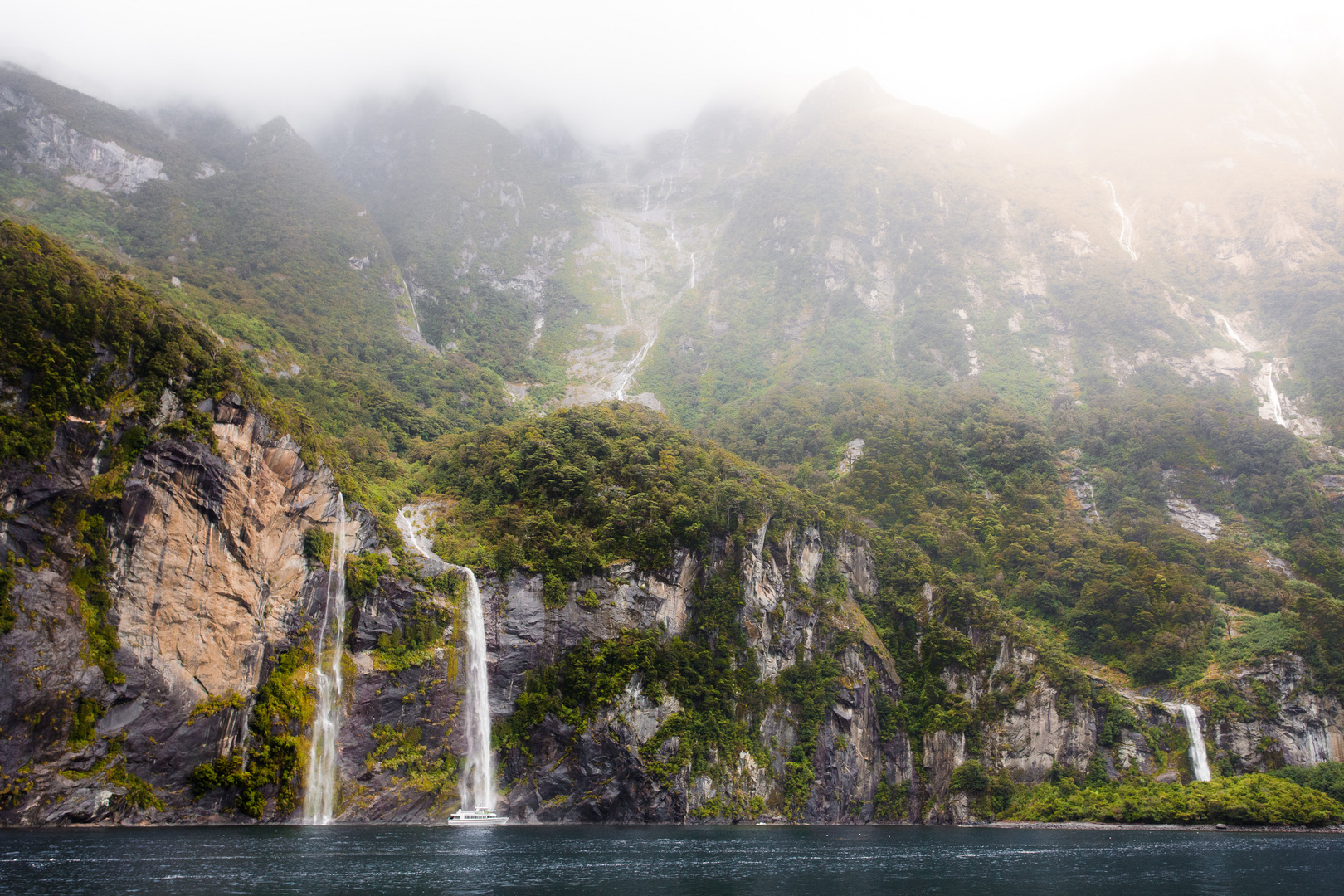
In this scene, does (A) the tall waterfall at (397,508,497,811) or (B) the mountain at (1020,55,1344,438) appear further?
(B) the mountain at (1020,55,1344,438)

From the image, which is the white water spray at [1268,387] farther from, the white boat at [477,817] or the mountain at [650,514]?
the white boat at [477,817]

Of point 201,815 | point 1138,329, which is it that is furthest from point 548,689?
point 1138,329

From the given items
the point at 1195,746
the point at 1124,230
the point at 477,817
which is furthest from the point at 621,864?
the point at 1124,230

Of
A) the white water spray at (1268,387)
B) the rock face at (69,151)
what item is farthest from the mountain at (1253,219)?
the rock face at (69,151)

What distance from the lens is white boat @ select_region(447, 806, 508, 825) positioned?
53688 mm

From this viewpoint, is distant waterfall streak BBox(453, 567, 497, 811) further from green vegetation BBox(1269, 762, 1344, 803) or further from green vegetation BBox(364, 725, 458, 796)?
green vegetation BBox(1269, 762, 1344, 803)

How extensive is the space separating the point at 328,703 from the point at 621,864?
25343 mm

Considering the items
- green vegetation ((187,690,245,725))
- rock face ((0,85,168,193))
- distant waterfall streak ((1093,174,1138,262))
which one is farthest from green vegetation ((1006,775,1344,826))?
rock face ((0,85,168,193))

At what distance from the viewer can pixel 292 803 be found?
47.3 meters

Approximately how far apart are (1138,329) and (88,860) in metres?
153

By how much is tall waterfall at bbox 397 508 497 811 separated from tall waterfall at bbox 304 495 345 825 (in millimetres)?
7803

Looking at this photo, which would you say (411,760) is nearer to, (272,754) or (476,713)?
(476,713)

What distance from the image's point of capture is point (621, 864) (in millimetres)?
35656

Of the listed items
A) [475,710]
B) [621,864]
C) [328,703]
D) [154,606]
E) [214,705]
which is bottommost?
[621,864]
